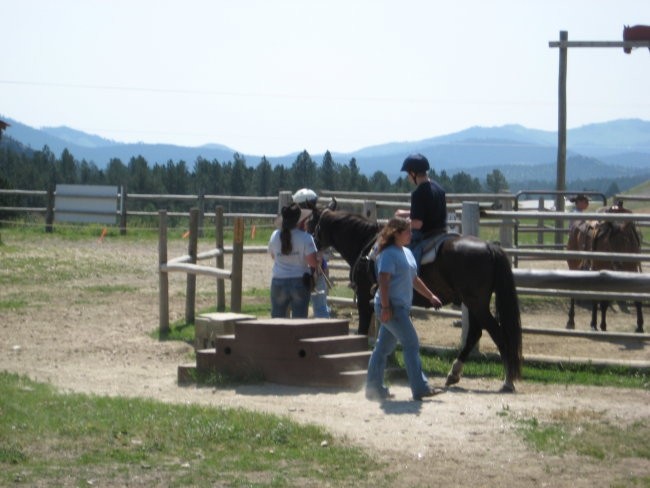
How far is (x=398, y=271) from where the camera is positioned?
10.2 metres

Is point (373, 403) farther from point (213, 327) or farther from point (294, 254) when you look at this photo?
point (213, 327)

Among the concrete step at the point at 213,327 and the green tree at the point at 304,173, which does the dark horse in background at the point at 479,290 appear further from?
the green tree at the point at 304,173

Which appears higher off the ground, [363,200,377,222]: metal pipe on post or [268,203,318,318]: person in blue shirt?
[363,200,377,222]: metal pipe on post

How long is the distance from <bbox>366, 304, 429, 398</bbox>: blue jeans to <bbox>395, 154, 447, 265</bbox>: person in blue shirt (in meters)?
1.38

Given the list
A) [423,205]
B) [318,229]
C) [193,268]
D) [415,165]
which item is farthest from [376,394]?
[193,268]

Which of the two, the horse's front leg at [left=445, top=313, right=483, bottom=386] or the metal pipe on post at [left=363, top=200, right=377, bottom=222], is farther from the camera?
the metal pipe on post at [left=363, top=200, right=377, bottom=222]

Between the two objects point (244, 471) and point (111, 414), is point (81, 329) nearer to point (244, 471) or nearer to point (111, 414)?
point (111, 414)

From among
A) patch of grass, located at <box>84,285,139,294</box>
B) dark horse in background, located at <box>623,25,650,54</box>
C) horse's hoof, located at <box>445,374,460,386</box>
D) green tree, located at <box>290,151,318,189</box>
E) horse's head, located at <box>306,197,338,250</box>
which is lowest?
horse's hoof, located at <box>445,374,460,386</box>

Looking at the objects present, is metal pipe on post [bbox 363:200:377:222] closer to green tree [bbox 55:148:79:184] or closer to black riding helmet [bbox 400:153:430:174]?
black riding helmet [bbox 400:153:430:174]

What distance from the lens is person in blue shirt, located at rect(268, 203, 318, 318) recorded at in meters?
12.5

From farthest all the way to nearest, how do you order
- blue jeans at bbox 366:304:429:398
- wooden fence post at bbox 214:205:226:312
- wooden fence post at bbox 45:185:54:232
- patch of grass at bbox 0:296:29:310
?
1. wooden fence post at bbox 45:185:54:232
2. patch of grass at bbox 0:296:29:310
3. wooden fence post at bbox 214:205:226:312
4. blue jeans at bbox 366:304:429:398

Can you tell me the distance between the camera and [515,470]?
791 centimetres

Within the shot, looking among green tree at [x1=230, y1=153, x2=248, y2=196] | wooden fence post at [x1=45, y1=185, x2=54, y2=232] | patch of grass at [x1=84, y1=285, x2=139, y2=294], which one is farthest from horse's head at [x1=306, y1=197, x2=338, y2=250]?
green tree at [x1=230, y1=153, x2=248, y2=196]

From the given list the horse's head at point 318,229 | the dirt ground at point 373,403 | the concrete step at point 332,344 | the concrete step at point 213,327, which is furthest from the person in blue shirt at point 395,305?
the horse's head at point 318,229
